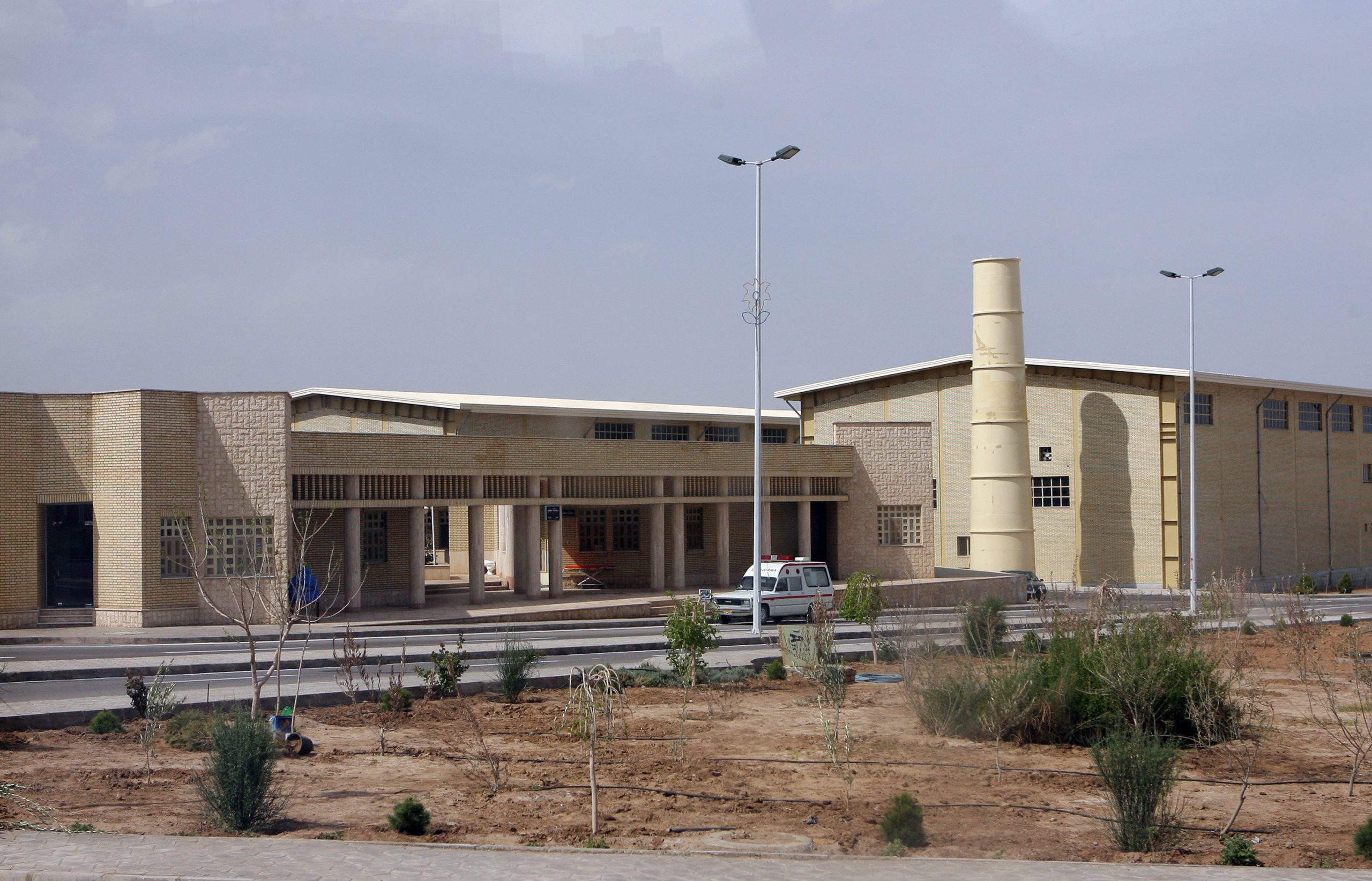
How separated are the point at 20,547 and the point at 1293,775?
2604 cm

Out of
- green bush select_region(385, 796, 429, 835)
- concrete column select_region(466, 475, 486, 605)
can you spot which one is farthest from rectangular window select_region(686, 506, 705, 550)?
green bush select_region(385, 796, 429, 835)

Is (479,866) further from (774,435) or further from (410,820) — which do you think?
(774,435)

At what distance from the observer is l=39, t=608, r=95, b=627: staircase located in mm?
28250

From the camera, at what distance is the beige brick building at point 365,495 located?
28.2m

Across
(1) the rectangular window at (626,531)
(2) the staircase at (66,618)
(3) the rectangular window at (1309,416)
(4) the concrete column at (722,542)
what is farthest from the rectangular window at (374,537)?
(3) the rectangular window at (1309,416)

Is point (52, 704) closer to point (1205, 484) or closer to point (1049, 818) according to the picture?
point (1049, 818)

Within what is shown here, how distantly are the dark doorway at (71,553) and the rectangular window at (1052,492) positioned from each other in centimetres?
3378

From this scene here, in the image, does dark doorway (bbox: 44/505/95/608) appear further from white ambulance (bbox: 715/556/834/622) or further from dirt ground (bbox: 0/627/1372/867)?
white ambulance (bbox: 715/556/834/622)

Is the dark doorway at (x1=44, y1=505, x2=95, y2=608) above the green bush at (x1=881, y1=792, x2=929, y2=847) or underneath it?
above

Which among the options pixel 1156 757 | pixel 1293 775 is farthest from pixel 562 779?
pixel 1293 775

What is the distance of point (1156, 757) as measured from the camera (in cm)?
1016

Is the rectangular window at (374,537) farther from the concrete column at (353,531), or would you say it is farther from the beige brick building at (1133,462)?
the beige brick building at (1133,462)

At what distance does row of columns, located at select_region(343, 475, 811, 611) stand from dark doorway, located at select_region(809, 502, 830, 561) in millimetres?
1724

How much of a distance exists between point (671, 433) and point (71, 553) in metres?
26.6
